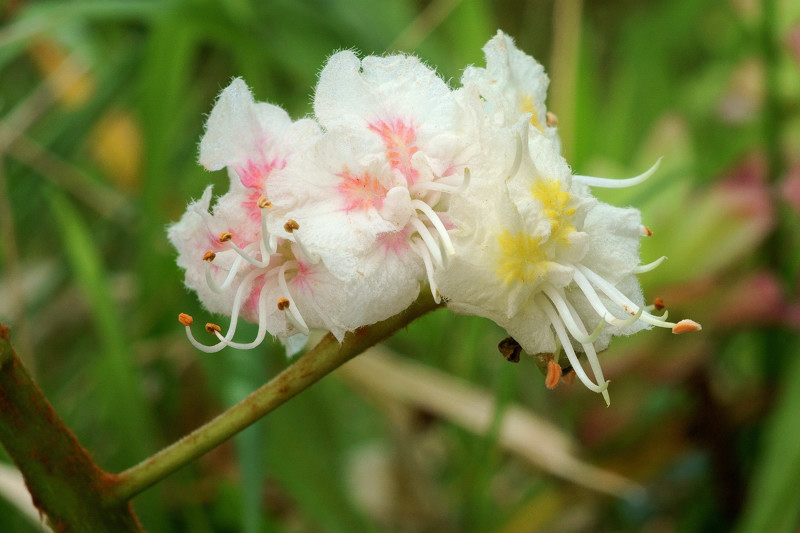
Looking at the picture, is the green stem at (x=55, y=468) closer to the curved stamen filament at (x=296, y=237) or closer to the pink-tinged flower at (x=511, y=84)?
the curved stamen filament at (x=296, y=237)

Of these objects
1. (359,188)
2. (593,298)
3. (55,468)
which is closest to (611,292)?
(593,298)

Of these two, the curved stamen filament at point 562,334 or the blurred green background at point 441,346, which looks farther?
the blurred green background at point 441,346

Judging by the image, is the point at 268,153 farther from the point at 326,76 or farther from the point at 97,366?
the point at 97,366

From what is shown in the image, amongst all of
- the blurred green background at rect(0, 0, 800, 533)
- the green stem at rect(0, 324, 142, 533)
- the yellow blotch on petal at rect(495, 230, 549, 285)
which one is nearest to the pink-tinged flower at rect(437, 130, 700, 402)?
the yellow blotch on petal at rect(495, 230, 549, 285)

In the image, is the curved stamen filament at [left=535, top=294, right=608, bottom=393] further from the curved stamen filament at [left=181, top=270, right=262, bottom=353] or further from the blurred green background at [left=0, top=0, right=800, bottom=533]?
the blurred green background at [left=0, top=0, right=800, bottom=533]

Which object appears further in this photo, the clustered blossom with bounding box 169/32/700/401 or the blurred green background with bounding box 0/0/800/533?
the blurred green background with bounding box 0/0/800/533

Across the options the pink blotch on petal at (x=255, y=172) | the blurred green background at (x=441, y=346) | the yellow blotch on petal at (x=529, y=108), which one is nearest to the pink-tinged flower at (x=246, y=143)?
the pink blotch on petal at (x=255, y=172)

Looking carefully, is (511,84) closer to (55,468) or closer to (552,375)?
(552,375)
